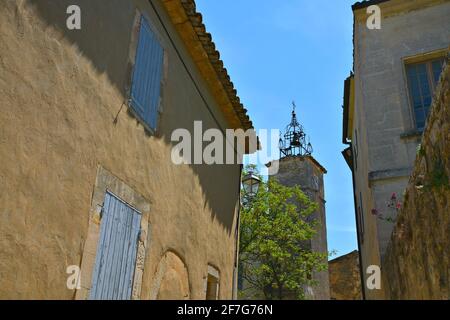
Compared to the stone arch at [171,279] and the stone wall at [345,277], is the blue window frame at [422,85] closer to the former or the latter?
the stone arch at [171,279]

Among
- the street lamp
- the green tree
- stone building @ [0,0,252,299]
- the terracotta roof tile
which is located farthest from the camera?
the green tree

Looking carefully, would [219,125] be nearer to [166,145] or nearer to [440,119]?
[166,145]

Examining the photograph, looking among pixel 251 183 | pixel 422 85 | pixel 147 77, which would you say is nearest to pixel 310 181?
pixel 251 183

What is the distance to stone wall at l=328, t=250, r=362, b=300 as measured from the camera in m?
21.8

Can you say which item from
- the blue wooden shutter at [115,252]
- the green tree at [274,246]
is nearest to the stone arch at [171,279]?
the blue wooden shutter at [115,252]

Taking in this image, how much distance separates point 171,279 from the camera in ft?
19.5

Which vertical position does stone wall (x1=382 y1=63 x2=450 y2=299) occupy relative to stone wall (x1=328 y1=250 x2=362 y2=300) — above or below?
below

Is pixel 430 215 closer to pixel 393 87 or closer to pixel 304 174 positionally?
pixel 393 87

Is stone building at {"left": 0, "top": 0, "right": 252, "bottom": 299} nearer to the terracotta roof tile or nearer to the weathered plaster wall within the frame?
the terracotta roof tile

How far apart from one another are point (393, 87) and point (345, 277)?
54.1 ft

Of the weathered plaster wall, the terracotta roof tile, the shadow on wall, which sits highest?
the weathered plaster wall

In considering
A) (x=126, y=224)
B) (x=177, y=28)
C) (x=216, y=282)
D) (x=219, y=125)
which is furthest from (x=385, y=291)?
(x=177, y=28)

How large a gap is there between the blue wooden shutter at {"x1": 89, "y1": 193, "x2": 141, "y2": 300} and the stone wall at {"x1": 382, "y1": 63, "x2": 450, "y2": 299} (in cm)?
313

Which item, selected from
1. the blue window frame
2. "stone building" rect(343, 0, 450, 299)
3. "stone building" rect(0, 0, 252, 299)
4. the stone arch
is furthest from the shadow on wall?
the blue window frame
